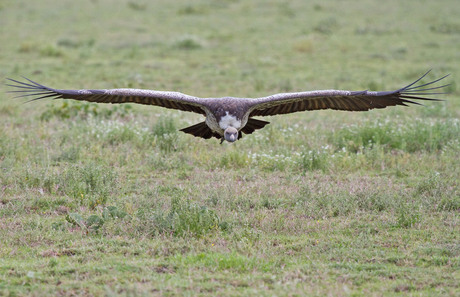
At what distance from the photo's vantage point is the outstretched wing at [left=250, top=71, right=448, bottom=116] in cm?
712

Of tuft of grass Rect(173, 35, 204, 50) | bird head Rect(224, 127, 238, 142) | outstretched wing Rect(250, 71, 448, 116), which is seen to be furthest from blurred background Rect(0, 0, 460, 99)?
bird head Rect(224, 127, 238, 142)

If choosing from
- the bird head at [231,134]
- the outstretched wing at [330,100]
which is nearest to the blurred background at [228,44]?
the outstretched wing at [330,100]

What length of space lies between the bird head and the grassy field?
800 mm

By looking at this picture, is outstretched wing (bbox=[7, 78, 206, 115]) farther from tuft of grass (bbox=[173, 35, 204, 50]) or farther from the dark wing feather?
tuft of grass (bbox=[173, 35, 204, 50])

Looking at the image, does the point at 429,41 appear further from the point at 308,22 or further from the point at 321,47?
the point at 308,22

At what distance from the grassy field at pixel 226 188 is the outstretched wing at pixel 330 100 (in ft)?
3.45

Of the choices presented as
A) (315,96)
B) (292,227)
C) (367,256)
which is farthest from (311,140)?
(367,256)

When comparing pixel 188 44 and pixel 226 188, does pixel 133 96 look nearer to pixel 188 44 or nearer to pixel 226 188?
pixel 226 188

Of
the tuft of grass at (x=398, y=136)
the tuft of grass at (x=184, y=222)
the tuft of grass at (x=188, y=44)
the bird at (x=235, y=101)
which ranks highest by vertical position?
the tuft of grass at (x=188, y=44)

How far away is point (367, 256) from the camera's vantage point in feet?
19.2

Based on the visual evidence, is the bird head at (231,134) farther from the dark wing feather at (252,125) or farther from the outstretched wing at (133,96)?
the dark wing feather at (252,125)

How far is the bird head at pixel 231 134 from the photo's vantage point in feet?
23.2

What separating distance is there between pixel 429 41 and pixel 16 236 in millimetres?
17657

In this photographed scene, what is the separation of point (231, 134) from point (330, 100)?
1.42 metres
